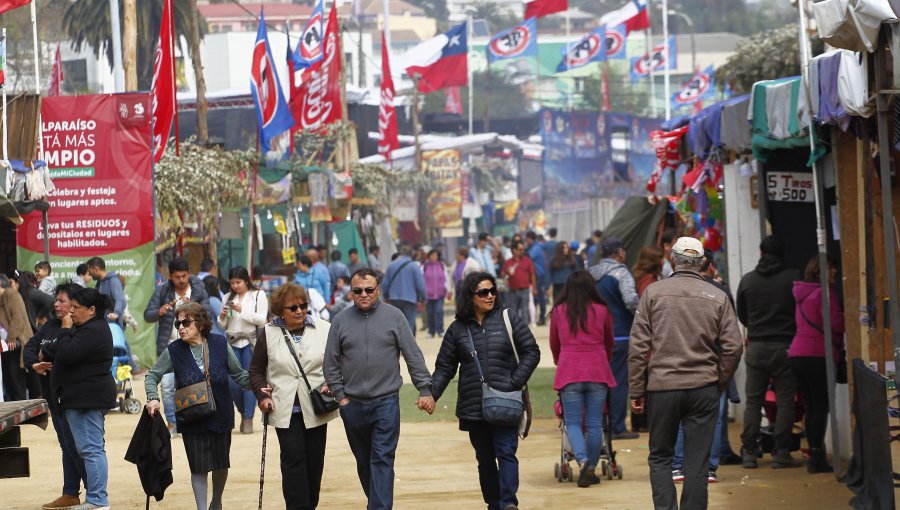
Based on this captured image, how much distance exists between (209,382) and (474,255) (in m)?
23.5

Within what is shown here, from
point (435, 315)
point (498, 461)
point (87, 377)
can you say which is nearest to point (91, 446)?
point (87, 377)

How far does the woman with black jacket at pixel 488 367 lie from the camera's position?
32.2ft

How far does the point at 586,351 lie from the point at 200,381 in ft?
10.4

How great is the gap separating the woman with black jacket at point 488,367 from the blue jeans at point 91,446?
8.07ft

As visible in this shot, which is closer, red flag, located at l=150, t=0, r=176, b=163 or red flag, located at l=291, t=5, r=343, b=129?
red flag, located at l=150, t=0, r=176, b=163

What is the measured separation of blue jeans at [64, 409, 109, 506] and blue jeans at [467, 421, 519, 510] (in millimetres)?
2630

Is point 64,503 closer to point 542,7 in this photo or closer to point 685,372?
point 685,372

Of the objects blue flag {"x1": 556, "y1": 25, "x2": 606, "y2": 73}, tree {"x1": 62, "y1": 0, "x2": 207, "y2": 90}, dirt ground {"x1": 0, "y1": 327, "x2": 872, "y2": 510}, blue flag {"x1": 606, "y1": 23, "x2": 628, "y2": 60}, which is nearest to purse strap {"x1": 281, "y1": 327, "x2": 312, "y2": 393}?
dirt ground {"x1": 0, "y1": 327, "x2": 872, "y2": 510}

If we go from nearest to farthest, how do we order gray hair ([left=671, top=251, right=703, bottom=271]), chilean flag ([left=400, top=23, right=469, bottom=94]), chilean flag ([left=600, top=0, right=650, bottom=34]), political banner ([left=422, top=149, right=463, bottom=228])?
1. gray hair ([left=671, top=251, right=703, bottom=271])
2. chilean flag ([left=400, top=23, right=469, bottom=94])
3. chilean flag ([left=600, top=0, right=650, bottom=34])
4. political banner ([left=422, top=149, right=463, bottom=228])

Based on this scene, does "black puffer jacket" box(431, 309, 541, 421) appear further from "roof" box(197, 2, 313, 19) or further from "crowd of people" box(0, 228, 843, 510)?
"roof" box(197, 2, 313, 19)

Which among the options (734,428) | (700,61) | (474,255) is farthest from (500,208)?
(700,61)

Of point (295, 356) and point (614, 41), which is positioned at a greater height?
point (614, 41)

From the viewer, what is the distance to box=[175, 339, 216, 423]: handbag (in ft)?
31.8

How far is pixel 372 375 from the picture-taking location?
950cm
